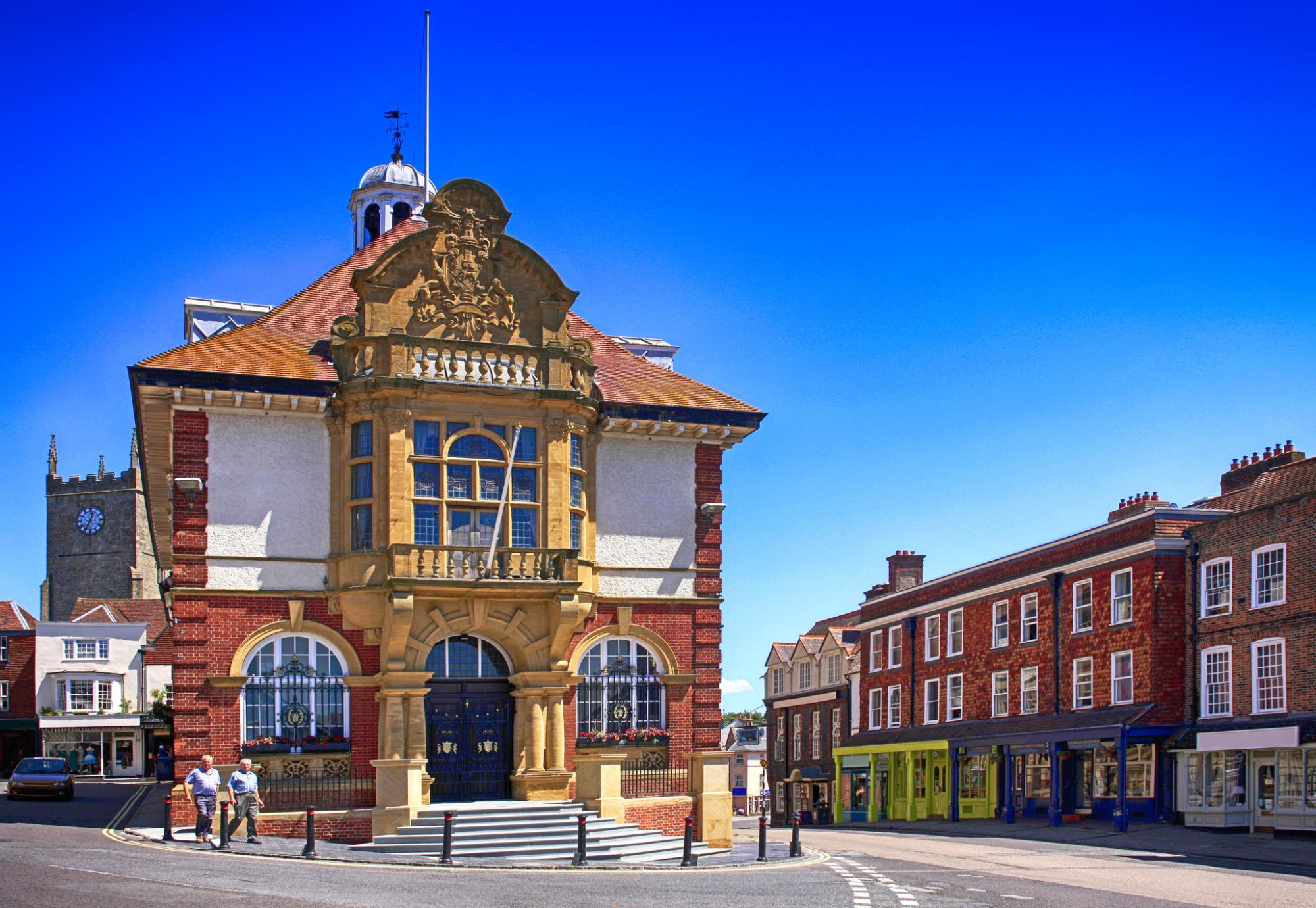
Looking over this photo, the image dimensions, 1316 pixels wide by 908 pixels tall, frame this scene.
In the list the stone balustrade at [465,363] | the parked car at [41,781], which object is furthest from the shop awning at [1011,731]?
the parked car at [41,781]

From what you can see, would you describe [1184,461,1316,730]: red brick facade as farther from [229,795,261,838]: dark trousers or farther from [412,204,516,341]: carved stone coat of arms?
[229,795,261,838]: dark trousers

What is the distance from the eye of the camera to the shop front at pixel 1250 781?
34.7 m

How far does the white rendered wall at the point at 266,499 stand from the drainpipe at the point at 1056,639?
2568 cm

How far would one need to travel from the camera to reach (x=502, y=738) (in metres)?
28.4

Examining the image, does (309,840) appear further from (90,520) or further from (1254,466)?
(90,520)

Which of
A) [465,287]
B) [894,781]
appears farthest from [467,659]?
[894,781]

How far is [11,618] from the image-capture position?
7788cm

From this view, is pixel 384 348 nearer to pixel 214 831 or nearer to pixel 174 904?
pixel 214 831

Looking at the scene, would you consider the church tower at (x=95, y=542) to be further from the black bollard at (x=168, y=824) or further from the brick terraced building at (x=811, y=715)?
the black bollard at (x=168, y=824)

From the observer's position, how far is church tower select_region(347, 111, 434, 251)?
37562 millimetres

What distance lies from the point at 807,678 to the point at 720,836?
141ft

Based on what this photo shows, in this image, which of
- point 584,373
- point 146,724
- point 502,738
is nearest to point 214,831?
point 502,738

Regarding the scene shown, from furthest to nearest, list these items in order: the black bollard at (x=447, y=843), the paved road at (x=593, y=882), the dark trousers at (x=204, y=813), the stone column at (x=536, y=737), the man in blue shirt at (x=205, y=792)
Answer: the stone column at (x=536, y=737) < the dark trousers at (x=204, y=813) < the man in blue shirt at (x=205, y=792) < the black bollard at (x=447, y=843) < the paved road at (x=593, y=882)

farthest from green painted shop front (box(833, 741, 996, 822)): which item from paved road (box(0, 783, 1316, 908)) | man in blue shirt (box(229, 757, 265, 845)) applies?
man in blue shirt (box(229, 757, 265, 845))
